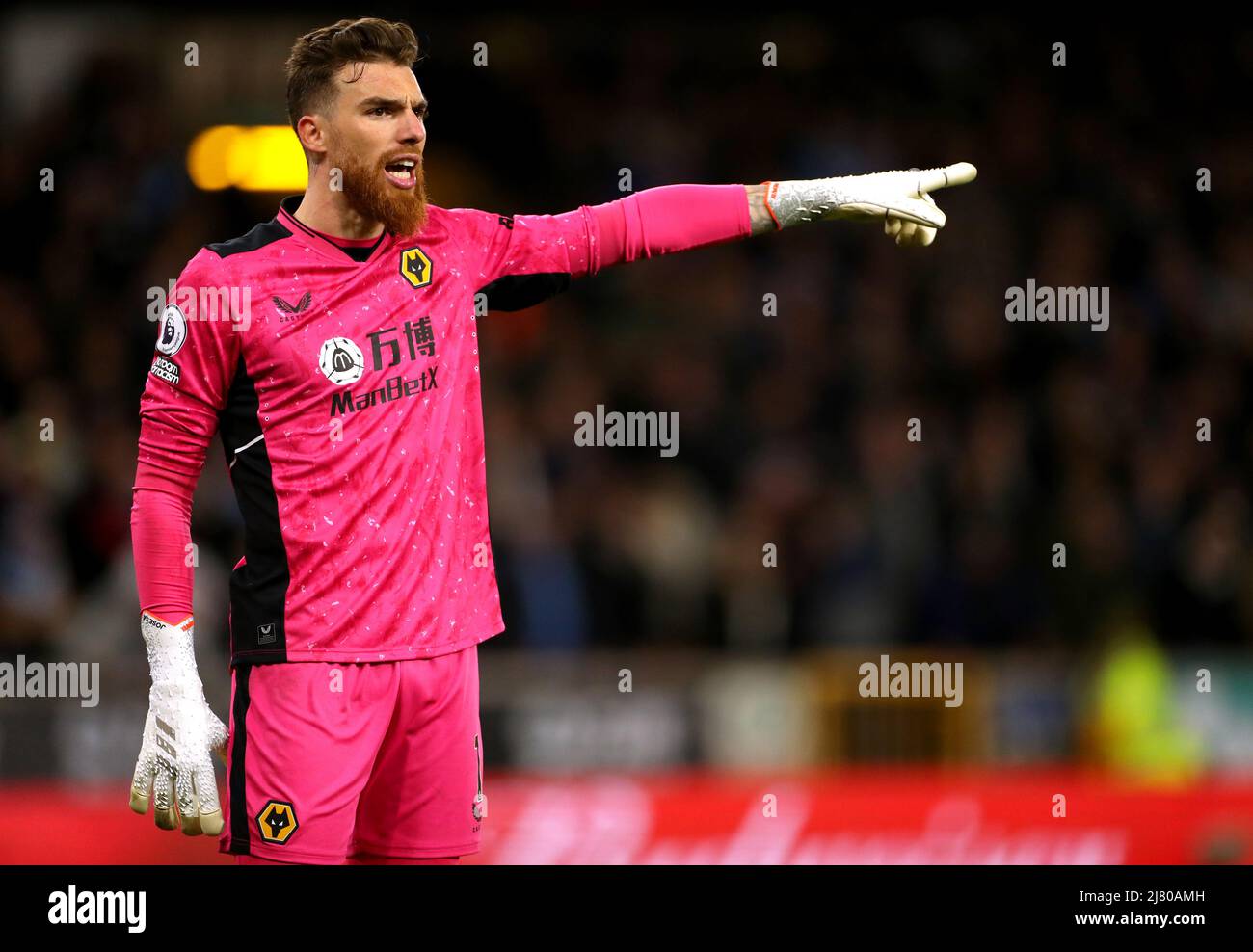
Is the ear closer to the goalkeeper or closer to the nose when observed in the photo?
the goalkeeper

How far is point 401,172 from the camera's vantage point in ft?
14.4

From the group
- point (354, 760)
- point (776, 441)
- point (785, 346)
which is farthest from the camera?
point (785, 346)

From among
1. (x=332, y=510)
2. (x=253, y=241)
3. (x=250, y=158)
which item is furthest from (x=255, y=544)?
(x=250, y=158)

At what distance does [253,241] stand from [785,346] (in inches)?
295

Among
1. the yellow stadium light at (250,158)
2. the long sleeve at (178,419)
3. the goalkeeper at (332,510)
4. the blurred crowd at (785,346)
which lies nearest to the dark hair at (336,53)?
the goalkeeper at (332,510)

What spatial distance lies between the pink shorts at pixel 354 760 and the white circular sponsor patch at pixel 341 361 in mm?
677

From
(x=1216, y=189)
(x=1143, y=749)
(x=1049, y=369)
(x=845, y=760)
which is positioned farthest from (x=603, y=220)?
(x=1216, y=189)

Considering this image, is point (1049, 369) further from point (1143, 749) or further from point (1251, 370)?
point (1143, 749)

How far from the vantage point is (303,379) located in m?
4.32

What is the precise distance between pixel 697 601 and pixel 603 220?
5.90 meters

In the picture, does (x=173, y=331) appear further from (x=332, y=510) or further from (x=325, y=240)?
(x=332, y=510)

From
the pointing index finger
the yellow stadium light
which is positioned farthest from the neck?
the yellow stadium light

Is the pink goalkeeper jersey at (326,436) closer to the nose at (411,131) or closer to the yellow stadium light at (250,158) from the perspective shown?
the nose at (411,131)

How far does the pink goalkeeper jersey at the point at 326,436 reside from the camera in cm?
431
